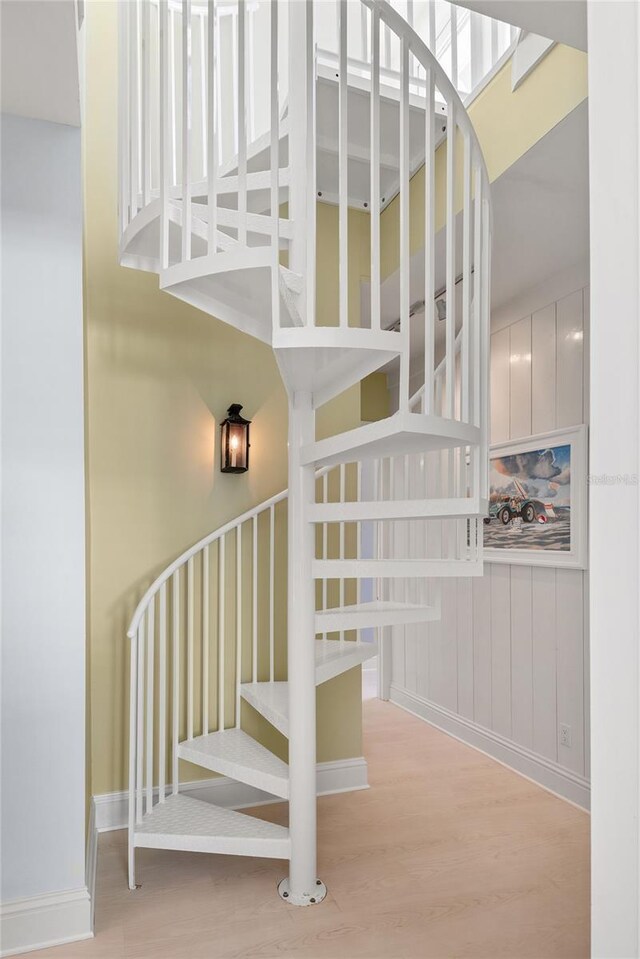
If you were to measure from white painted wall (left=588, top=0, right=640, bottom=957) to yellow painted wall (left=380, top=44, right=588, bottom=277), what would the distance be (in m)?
1.73

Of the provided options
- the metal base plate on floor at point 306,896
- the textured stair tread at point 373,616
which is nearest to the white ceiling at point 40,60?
the textured stair tread at point 373,616

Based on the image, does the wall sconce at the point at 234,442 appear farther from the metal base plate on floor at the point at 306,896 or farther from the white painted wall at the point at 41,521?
the metal base plate on floor at the point at 306,896

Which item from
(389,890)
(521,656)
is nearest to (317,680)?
(389,890)

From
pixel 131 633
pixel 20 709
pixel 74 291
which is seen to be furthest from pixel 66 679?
pixel 74 291

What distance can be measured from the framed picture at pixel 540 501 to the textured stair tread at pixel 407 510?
1144 millimetres

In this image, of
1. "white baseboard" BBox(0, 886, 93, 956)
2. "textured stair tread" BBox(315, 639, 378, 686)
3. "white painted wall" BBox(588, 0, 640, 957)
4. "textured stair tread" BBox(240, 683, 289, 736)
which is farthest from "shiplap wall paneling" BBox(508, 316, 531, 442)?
"white painted wall" BBox(588, 0, 640, 957)

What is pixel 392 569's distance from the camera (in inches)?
92.0

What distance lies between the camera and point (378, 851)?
8.49ft

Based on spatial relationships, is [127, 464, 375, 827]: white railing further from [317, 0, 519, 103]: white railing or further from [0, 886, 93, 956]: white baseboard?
[317, 0, 519, 103]: white railing

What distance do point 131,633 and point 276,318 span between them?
4.09ft

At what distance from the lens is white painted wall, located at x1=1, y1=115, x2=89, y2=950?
6.57 ft

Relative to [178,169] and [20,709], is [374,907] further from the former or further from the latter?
[178,169]

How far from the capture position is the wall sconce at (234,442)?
9.87ft

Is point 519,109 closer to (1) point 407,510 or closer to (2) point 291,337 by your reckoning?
(2) point 291,337
